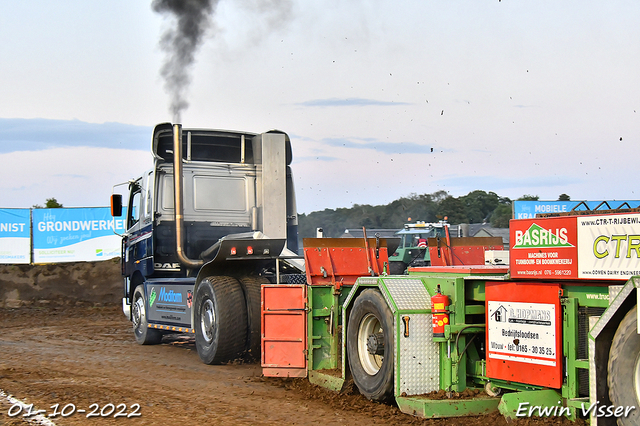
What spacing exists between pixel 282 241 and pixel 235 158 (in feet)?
9.36

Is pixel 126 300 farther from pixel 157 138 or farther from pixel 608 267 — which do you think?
pixel 608 267

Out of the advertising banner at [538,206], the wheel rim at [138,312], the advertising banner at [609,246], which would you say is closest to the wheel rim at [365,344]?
the advertising banner at [609,246]

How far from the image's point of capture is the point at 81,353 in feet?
39.3

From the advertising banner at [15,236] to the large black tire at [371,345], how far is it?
17.1 m

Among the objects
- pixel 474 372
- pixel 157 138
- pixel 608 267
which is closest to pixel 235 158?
pixel 157 138

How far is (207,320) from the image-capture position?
11.0 metres

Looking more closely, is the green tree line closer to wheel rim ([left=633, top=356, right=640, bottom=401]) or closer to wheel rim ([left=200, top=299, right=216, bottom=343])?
wheel rim ([left=200, top=299, right=216, bottom=343])

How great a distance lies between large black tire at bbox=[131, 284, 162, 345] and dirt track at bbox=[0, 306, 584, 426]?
307 mm

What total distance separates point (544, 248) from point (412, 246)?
21.8 meters

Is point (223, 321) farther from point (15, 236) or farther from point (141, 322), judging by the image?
point (15, 236)

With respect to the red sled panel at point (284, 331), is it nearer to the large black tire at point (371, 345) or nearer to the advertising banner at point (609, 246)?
the large black tire at point (371, 345)

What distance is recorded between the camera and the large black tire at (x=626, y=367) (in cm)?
510

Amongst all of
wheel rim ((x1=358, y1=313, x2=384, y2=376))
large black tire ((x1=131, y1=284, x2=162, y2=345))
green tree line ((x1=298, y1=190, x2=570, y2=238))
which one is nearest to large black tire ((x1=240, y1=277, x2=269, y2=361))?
wheel rim ((x1=358, y1=313, x2=384, y2=376))

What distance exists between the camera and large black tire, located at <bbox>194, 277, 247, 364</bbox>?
34.2 feet
